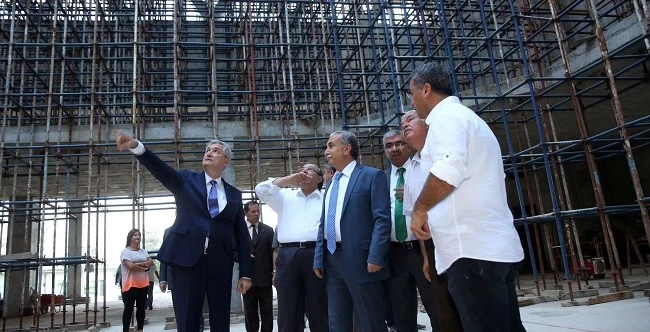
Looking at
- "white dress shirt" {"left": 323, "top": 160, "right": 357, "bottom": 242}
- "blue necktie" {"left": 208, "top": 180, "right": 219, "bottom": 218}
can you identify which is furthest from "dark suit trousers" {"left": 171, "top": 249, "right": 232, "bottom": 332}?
"white dress shirt" {"left": 323, "top": 160, "right": 357, "bottom": 242}

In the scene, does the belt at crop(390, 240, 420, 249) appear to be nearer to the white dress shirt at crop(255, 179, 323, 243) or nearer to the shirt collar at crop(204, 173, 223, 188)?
the white dress shirt at crop(255, 179, 323, 243)

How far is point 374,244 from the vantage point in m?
3.26

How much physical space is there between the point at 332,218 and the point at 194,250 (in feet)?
3.27

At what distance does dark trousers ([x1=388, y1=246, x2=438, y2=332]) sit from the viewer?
3561 millimetres

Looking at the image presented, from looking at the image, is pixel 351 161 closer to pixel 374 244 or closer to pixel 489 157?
pixel 374 244

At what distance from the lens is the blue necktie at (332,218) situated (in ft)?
11.5

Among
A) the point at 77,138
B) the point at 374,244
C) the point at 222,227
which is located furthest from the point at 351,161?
the point at 77,138

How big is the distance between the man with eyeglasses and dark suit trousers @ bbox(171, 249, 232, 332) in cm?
125

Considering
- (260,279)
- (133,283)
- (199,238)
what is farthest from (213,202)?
(133,283)

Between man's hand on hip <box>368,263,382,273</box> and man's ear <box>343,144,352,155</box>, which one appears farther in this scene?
man's ear <box>343,144,352,155</box>

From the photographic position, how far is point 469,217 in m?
2.20

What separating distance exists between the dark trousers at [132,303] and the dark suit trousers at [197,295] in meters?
3.63

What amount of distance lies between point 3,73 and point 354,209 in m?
11.1

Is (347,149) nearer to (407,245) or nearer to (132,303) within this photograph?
(407,245)
